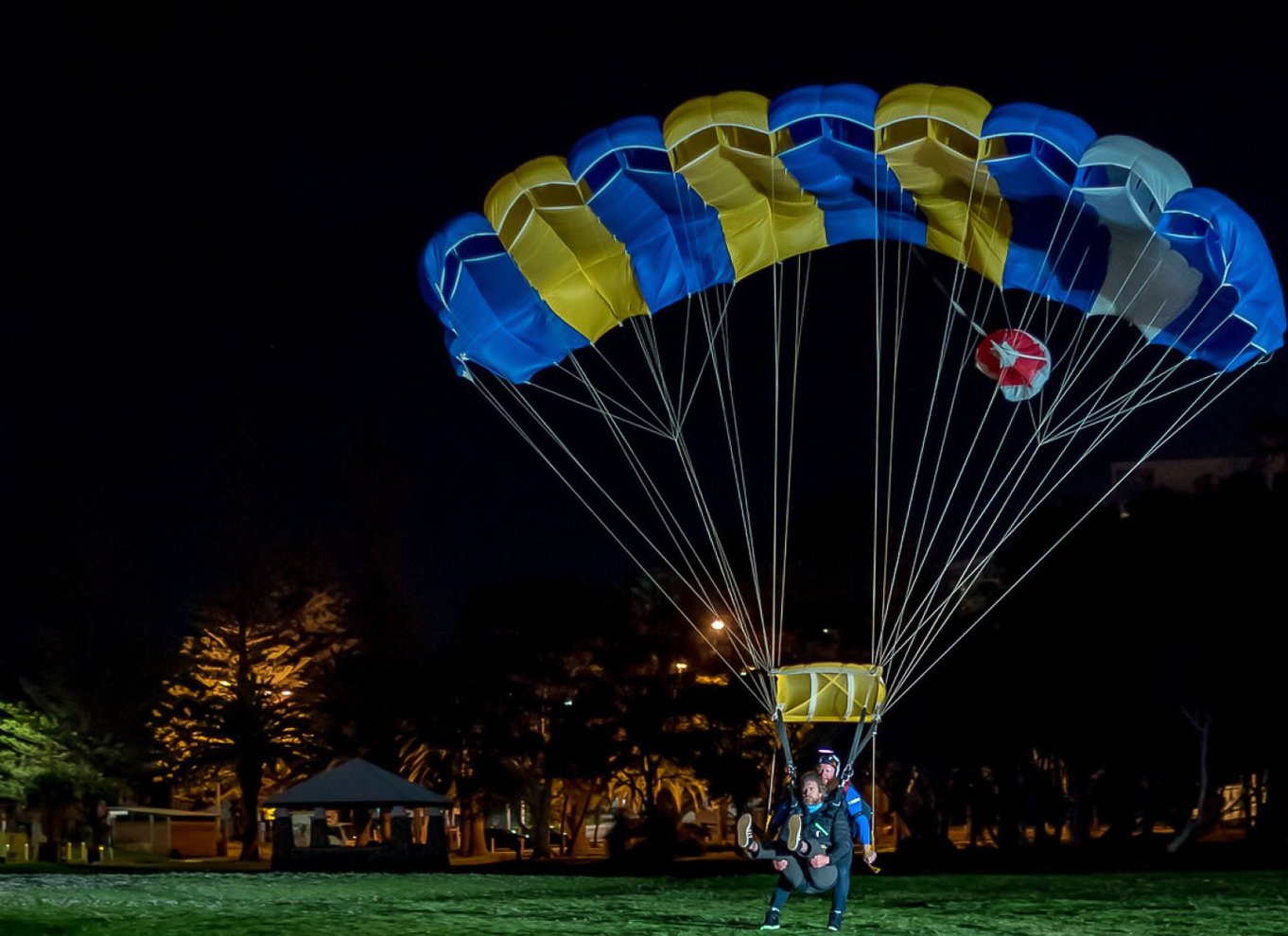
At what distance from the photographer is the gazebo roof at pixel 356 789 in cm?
3841

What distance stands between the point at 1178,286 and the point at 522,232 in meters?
6.22

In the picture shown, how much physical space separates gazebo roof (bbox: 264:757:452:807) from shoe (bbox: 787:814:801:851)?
1038 inches

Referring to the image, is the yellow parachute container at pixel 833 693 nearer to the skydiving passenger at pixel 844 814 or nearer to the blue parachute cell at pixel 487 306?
Answer: the skydiving passenger at pixel 844 814

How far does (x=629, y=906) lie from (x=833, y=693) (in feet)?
14.8

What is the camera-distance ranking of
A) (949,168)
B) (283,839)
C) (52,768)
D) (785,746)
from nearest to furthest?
(785,746)
(949,168)
(283,839)
(52,768)

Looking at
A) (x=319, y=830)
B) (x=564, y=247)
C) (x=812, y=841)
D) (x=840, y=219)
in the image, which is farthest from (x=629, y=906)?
(x=319, y=830)

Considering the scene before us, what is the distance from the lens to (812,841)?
13.4 metres

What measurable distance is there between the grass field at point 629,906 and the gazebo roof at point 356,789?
12.8 meters

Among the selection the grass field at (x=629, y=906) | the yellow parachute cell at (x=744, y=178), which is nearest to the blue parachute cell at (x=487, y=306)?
the yellow parachute cell at (x=744, y=178)

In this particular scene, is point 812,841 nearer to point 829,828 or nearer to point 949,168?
point 829,828

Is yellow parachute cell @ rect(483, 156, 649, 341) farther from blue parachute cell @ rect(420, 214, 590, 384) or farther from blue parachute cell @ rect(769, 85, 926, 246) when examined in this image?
blue parachute cell @ rect(769, 85, 926, 246)

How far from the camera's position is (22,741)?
5784cm

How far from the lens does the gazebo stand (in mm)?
38531

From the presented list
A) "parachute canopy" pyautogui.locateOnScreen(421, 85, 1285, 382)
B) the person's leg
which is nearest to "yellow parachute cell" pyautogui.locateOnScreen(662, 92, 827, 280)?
"parachute canopy" pyautogui.locateOnScreen(421, 85, 1285, 382)
